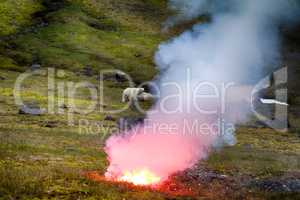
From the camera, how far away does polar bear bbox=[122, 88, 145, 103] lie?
84.0m

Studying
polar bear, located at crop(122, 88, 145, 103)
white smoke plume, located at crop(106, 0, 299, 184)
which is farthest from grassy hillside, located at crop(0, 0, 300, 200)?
white smoke plume, located at crop(106, 0, 299, 184)

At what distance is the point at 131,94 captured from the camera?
280 feet

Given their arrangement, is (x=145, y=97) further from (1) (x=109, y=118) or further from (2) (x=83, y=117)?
(2) (x=83, y=117)

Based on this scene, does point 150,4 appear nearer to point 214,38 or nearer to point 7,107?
point 214,38

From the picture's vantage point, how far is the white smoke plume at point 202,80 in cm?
4200

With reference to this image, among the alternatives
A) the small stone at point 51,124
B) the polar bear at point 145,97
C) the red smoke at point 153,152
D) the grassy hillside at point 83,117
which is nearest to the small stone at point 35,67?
the grassy hillside at point 83,117

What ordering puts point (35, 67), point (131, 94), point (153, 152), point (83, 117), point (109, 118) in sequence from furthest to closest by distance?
point (35, 67), point (131, 94), point (109, 118), point (83, 117), point (153, 152)

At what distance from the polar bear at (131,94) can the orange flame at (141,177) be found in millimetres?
46673

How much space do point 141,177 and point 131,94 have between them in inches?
1969

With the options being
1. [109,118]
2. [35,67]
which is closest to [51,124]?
[109,118]

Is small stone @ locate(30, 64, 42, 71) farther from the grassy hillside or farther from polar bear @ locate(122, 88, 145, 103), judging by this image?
polar bear @ locate(122, 88, 145, 103)

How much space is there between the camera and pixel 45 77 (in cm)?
9381

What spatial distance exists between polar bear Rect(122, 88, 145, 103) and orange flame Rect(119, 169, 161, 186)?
153 feet

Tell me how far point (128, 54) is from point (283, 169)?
73196 millimetres
